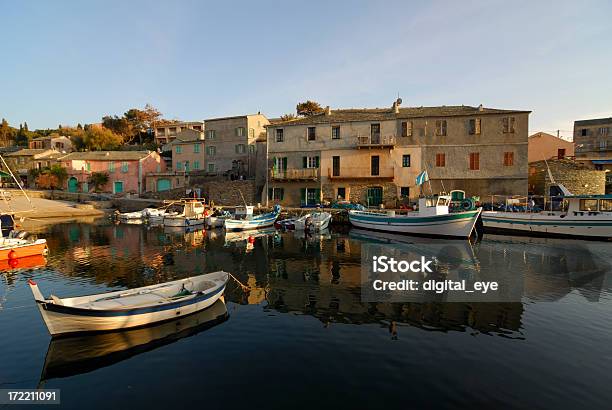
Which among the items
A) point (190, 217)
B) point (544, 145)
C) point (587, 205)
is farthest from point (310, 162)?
point (544, 145)

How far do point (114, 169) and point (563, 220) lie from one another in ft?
212

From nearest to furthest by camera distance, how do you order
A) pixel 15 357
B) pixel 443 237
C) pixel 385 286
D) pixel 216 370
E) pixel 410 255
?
pixel 216 370
pixel 15 357
pixel 385 286
pixel 410 255
pixel 443 237

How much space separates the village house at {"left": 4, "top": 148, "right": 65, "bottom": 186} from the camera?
214 feet

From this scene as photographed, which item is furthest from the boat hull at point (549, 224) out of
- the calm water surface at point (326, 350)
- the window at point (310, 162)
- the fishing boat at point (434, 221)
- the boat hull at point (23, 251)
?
the boat hull at point (23, 251)

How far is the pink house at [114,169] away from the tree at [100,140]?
10268 millimetres

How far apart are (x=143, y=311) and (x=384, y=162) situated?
34047 mm

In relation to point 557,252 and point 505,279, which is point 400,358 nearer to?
point 505,279

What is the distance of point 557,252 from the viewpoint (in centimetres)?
2352

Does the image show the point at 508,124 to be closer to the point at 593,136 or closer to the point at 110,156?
the point at 593,136

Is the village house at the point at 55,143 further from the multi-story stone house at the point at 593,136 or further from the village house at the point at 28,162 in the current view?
the multi-story stone house at the point at 593,136

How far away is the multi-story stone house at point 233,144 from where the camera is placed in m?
54.1

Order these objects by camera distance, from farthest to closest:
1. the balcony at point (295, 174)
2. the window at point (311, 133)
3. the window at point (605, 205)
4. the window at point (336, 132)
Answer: the window at point (311, 133)
the balcony at point (295, 174)
the window at point (336, 132)
the window at point (605, 205)

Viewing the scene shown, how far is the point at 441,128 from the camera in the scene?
39031 mm

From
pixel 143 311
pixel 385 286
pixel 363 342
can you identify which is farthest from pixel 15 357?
pixel 385 286
